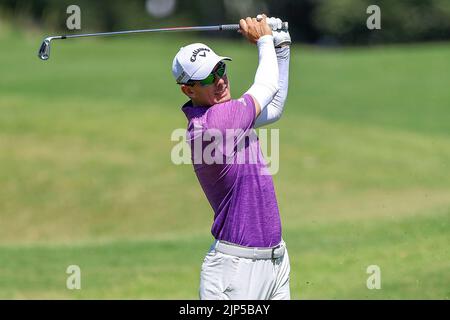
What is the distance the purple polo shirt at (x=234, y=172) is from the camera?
5.75 m

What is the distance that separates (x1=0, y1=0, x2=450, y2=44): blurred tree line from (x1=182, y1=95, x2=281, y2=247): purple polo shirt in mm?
41370

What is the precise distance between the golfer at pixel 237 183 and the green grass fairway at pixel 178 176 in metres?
4.22

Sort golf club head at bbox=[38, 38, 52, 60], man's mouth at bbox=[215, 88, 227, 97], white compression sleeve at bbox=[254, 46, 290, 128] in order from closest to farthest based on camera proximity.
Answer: man's mouth at bbox=[215, 88, 227, 97] → white compression sleeve at bbox=[254, 46, 290, 128] → golf club head at bbox=[38, 38, 52, 60]

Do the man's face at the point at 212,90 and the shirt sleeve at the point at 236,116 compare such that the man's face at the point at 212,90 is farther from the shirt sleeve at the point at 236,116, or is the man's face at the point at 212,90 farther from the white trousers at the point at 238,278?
the white trousers at the point at 238,278

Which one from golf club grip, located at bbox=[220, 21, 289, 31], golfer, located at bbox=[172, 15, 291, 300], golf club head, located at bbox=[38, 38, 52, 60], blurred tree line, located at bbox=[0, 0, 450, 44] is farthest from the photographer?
blurred tree line, located at bbox=[0, 0, 450, 44]

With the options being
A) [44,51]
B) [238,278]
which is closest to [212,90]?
[238,278]

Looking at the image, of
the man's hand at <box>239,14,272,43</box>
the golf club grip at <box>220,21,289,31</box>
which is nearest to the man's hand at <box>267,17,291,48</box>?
the golf club grip at <box>220,21,289,31</box>

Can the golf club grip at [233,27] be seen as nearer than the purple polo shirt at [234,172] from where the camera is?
No

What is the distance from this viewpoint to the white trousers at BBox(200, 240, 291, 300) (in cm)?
596

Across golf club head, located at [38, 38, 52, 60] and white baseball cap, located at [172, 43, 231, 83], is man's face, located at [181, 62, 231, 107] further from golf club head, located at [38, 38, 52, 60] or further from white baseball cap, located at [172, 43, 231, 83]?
golf club head, located at [38, 38, 52, 60]

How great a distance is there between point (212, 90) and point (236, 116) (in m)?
0.29

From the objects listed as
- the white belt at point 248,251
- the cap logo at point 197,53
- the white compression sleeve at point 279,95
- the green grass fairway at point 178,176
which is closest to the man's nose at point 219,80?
the cap logo at point 197,53

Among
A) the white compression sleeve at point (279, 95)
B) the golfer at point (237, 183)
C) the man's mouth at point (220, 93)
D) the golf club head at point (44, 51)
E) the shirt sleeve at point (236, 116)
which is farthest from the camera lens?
the golf club head at point (44, 51)

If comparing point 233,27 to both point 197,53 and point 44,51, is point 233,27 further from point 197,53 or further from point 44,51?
point 44,51
